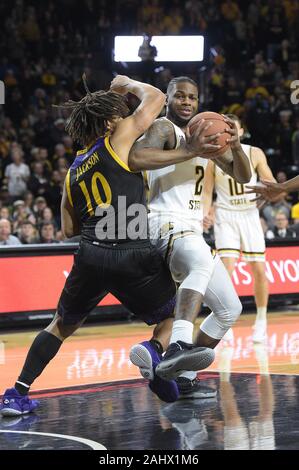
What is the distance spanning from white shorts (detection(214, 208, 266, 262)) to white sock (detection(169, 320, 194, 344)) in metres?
4.03

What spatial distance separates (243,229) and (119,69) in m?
8.39

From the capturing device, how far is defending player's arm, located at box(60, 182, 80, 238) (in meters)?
5.89

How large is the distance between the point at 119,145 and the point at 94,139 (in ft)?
0.86

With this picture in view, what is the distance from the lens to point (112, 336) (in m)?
10.1

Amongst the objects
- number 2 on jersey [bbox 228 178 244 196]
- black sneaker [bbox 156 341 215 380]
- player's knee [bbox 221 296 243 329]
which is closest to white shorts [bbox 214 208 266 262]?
number 2 on jersey [bbox 228 178 244 196]

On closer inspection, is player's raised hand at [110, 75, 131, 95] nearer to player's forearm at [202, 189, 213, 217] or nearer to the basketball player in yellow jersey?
the basketball player in yellow jersey

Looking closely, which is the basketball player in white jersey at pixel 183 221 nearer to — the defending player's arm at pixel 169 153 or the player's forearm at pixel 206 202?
the defending player's arm at pixel 169 153

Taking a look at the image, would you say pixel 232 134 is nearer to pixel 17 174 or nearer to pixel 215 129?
pixel 215 129

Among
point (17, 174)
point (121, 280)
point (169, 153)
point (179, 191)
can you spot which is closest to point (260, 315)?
point (179, 191)

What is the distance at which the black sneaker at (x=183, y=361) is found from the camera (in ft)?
17.4

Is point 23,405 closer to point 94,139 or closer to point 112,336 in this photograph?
point 94,139

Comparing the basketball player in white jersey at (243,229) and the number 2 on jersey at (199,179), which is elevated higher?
the number 2 on jersey at (199,179)

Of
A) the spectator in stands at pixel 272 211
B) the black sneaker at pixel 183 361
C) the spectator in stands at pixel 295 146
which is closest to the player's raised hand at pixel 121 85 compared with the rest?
the black sneaker at pixel 183 361

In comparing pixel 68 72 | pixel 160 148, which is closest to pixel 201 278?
pixel 160 148
